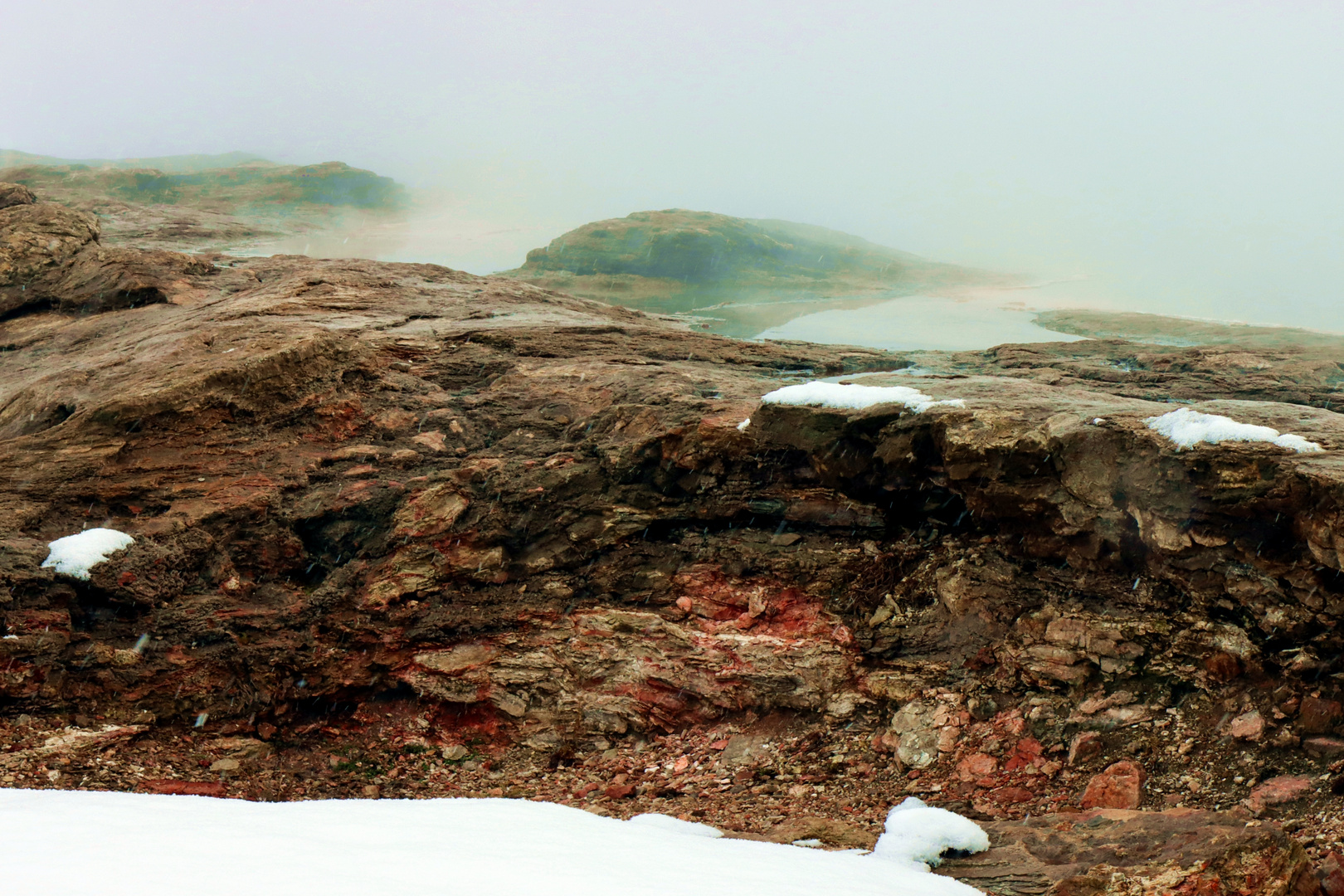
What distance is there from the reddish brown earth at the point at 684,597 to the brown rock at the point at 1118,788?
0.03 meters

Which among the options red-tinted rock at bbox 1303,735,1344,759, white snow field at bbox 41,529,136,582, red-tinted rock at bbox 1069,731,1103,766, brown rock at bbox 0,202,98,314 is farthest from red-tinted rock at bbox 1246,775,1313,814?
brown rock at bbox 0,202,98,314

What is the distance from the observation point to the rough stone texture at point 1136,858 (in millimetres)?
5129

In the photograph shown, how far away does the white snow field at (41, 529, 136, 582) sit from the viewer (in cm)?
830

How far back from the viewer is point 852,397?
9.06 m

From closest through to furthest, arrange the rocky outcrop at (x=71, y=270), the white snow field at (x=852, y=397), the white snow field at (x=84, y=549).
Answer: the white snow field at (x=84, y=549) → the white snow field at (x=852, y=397) → the rocky outcrop at (x=71, y=270)

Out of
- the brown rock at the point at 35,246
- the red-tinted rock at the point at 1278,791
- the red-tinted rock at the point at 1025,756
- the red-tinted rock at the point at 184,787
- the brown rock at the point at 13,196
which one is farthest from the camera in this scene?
the brown rock at the point at 13,196

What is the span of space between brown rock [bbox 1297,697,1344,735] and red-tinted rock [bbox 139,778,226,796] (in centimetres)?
1002

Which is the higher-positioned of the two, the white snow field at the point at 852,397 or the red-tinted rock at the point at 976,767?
the white snow field at the point at 852,397

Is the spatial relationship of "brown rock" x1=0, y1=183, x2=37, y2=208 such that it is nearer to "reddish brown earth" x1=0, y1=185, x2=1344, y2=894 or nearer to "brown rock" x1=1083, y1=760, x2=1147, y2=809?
"reddish brown earth" x1=0, y1=185, x2=1344, y2=894

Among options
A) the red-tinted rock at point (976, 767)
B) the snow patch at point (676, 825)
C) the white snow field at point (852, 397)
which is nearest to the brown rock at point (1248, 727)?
the red-tinted rock at point (976, 767)

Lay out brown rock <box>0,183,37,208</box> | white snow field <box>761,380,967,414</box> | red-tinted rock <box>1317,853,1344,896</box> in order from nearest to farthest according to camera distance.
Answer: red-tinted rock <box>1317,853,1344,896</box> → white snow field <box>761,380,967,414</box> → brown rock <box>0,183,37,208</box>

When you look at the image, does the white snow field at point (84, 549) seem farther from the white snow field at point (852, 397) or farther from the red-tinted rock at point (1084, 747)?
the red-tinted rock at point (1084, 747)

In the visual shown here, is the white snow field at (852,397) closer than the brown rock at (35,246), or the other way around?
the white snow field at (852,397)

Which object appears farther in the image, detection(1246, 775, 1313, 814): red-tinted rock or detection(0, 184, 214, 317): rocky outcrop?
detection(0, 184, 214, 317): rocky outcrop
